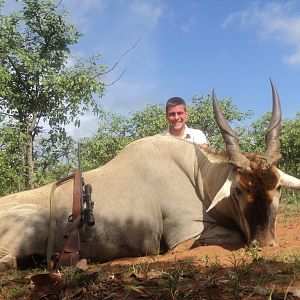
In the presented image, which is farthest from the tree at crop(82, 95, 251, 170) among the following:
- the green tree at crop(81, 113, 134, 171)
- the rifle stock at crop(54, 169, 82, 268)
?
the rifle stock at crop(54, 169, 82, 268)

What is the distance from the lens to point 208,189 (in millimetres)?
5156

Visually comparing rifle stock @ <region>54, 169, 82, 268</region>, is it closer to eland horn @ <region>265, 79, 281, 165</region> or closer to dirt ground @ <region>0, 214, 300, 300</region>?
dirt ground @ <region>0, 214, 300, 300</region>

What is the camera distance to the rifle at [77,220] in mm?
4078

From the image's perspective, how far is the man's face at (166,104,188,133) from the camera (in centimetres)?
657

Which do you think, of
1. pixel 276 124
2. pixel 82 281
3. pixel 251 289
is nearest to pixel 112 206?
pixel 276 124

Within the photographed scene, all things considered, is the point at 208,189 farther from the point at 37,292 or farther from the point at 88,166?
the point at 88,166

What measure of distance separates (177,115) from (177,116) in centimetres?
2

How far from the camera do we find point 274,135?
16.5ft

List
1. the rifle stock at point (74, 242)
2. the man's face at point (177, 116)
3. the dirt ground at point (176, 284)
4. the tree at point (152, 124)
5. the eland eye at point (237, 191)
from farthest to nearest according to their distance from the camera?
1. the tree at point (152, 124)
2. the man's face at point (177, 116)
3. the eland eye at point (237, 191)
4. the rifle stock at point (74, 242)
5. the dirt ground at point (176, 284)

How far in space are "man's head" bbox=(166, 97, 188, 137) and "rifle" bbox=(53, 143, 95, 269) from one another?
2.29 m

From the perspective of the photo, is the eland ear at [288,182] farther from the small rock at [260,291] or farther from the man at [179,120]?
the small rock at [260,291]

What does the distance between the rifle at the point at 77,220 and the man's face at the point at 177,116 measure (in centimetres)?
229

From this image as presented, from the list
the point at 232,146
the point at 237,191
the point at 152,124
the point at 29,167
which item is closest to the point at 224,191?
the point at 237,191

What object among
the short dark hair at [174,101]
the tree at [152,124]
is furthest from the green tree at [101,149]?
the short dark hair at [174,101]
